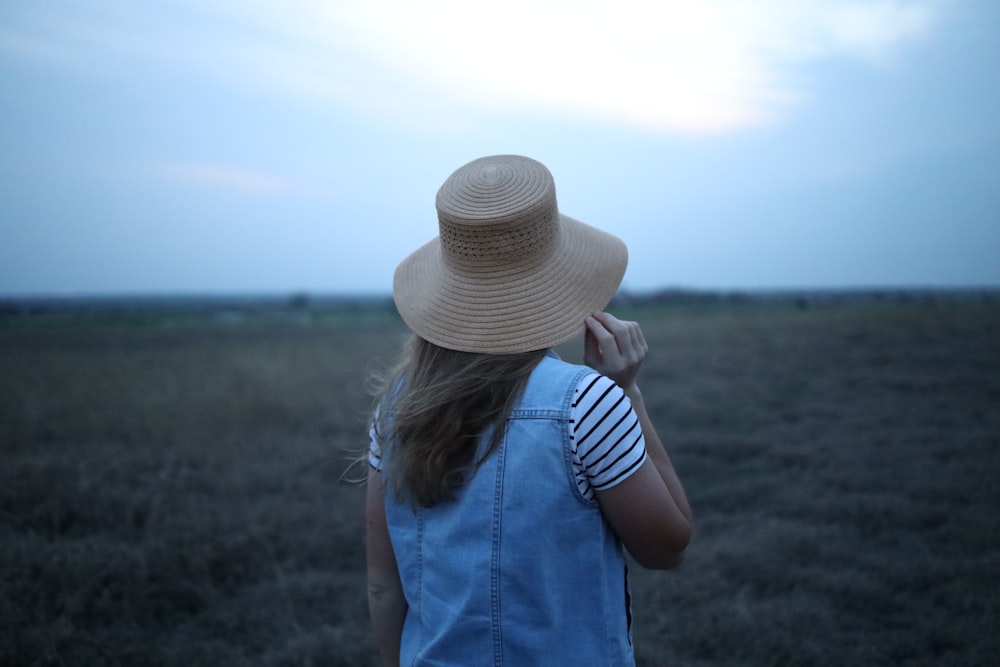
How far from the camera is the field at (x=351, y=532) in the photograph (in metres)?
2.96

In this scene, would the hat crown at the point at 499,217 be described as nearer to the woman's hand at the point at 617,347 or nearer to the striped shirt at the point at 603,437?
the woman's hand at the point at 617,347

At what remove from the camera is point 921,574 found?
11.1ft

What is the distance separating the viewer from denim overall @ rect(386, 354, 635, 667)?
105 cm

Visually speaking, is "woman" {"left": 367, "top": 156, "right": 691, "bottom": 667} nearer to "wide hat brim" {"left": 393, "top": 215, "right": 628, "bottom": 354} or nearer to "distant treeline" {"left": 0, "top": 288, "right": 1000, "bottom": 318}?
"wide hat brim" {"left": 393, "top": 215, "right": 628, "bottom": 354}

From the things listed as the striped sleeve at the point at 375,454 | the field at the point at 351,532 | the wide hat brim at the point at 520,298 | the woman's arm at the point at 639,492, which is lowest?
the field at the point at 351,532

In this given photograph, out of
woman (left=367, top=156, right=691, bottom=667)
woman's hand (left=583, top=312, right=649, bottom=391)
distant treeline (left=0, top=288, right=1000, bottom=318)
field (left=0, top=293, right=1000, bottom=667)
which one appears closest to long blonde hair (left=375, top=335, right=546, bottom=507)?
woman (left=367, top=156, right=691, bottom=667)

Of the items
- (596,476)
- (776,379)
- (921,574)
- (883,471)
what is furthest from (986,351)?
(596,476)

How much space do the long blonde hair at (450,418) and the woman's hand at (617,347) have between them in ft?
0.36

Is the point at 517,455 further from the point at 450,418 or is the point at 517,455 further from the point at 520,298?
the point at 520,298

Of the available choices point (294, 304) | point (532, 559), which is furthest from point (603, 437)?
point (294, 304)

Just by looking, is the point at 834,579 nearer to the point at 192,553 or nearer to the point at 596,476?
the point at 596,476

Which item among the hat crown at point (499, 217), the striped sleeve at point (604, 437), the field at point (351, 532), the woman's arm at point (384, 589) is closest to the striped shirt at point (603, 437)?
the striped sleeve at point (604, 437)

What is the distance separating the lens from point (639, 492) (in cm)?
104

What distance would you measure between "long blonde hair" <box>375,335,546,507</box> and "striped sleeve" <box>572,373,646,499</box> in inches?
4.9
